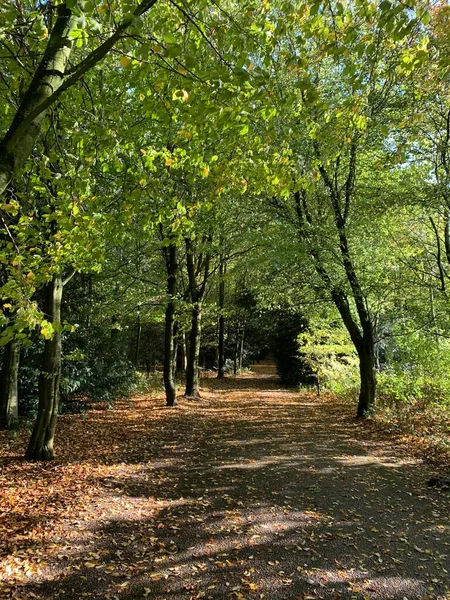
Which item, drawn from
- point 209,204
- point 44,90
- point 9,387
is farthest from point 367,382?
point 44,90

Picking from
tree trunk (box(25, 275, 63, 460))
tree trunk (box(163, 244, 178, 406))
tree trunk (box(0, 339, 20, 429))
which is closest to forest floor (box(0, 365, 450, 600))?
tree trunk (box(25, 275, 63, 460))

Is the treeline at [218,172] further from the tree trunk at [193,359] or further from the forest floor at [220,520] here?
the forest floor at [220,520]

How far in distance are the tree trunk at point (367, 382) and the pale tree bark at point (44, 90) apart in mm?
10925

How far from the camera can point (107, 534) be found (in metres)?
4.47

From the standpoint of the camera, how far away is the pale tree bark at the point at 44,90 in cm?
280

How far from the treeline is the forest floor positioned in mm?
1655

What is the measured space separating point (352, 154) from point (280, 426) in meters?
7.53

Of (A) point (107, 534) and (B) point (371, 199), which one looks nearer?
(A) point (107, 534)

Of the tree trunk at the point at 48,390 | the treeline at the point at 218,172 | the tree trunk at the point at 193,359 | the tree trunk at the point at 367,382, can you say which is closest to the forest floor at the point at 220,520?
the tree trunk at the point at 48,390

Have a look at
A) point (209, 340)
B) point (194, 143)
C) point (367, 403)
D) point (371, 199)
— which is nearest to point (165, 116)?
point (194, 143)

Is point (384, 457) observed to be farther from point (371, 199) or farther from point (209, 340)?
point (209, 340)

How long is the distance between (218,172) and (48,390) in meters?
4.45

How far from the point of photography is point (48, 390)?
6715 millimetres

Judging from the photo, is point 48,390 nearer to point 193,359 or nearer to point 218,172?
point 218,172
